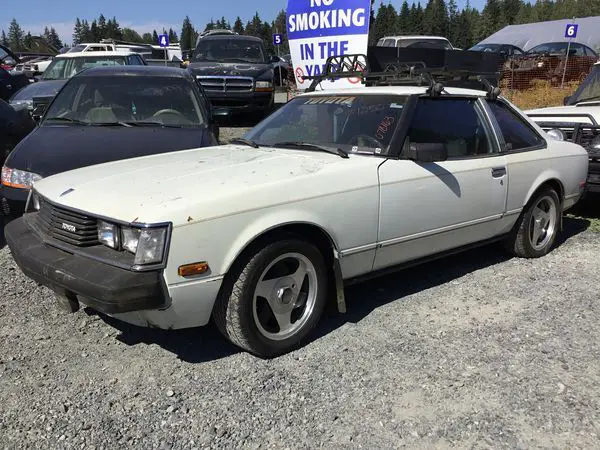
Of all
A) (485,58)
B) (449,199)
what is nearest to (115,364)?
(449,199)

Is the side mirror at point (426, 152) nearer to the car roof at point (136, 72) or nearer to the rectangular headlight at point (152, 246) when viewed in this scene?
the rectangular headlight at point (152, 246)

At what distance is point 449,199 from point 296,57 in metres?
Answer: 5.40

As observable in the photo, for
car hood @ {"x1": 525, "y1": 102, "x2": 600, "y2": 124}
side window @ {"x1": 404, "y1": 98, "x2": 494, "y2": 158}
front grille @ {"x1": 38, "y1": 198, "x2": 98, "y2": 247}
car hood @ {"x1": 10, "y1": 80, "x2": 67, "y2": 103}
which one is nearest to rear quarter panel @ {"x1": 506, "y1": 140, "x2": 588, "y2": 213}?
side window @ {"x1": 404, "y1": 98, "x2": 494, "y2": 158}

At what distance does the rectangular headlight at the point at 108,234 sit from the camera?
2.80 meters

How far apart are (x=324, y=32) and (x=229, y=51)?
611cm

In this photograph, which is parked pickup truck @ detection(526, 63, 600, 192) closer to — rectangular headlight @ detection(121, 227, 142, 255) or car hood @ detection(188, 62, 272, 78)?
rectangular headlight @ detection(121, 227, 142, 255)

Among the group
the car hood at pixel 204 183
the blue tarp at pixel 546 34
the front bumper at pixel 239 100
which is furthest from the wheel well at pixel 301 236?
the blue tarp at pixel 546 34

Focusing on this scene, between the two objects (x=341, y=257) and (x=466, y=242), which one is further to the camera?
(x=466, y=242)

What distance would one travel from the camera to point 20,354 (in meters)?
3.19

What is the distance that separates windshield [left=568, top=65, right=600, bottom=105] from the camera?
7730mm

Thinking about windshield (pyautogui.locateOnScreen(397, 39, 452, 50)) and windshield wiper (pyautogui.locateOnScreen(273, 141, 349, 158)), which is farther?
windshield (pyautogui.locateOnScreen(397, 39, 452, 50))

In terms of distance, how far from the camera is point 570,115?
661cm

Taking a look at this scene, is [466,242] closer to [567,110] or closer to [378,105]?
[378,105]

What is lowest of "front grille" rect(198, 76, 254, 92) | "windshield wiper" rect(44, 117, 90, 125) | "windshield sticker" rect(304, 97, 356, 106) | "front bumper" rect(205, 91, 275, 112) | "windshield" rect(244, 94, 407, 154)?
"front bumper" rect(205, 91, 275, 112)
